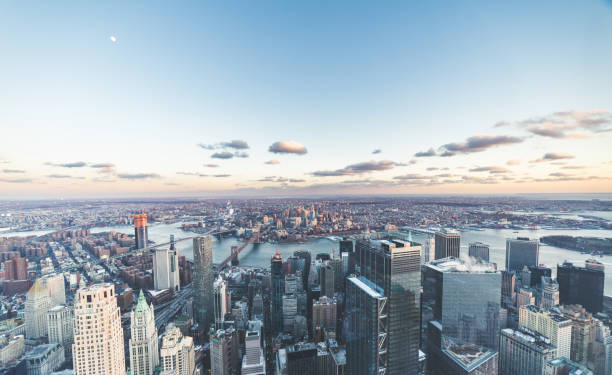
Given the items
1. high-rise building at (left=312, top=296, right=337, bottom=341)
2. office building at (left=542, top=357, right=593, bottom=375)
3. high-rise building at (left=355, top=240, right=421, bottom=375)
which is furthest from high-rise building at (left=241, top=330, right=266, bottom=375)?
office building at (left=542, top=357, right=593, bottom=375)

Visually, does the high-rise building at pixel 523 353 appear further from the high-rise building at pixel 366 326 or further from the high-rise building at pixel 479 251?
the high-rise building at pixel 479 251

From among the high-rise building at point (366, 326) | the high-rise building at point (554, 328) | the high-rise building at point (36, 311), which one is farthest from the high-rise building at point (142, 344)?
the high-rise building at point (554, 328)

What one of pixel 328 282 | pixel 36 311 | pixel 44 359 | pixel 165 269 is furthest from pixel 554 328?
A: pixel 165 269

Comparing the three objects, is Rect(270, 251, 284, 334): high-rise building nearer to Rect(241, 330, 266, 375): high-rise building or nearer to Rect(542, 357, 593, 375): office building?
Rect(241, 330, 266, 375): high-rise building

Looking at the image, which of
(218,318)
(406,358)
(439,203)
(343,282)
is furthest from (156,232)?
(439,203)

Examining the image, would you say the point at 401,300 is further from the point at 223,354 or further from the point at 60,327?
the point at 60,327
